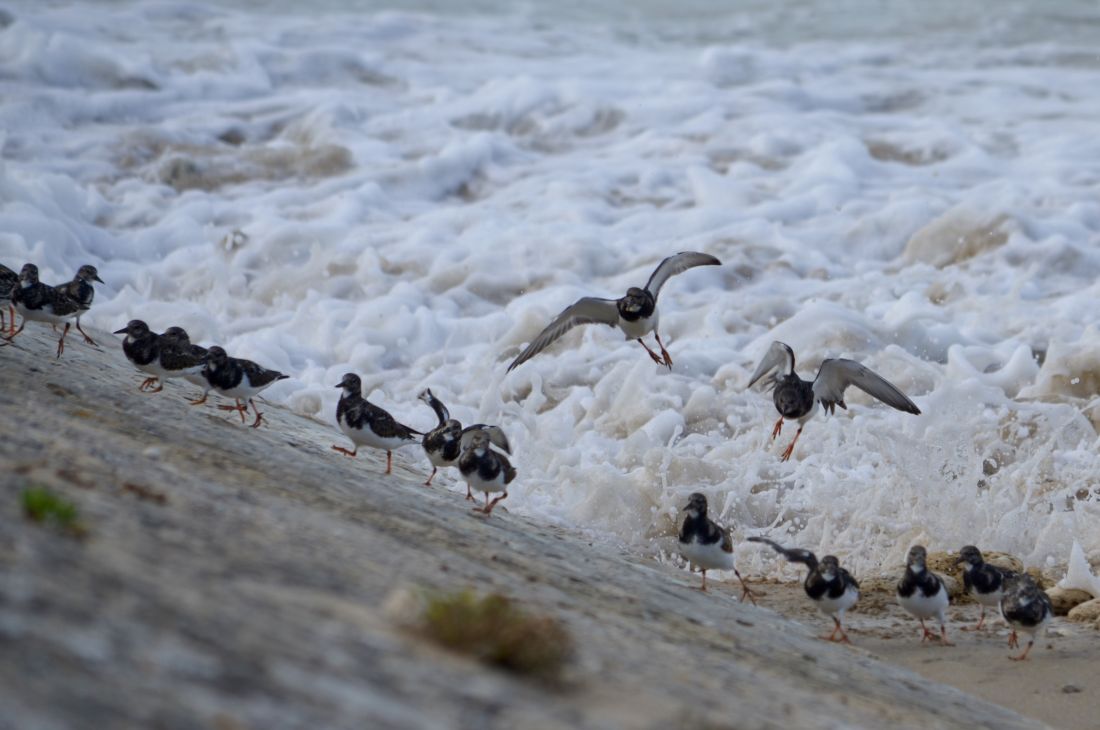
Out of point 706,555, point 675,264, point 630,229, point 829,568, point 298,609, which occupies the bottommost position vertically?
point 298,609

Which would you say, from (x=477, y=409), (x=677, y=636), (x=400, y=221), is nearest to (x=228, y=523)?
(x=677, y=636)

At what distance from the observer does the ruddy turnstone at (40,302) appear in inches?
325

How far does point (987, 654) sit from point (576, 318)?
4032mm

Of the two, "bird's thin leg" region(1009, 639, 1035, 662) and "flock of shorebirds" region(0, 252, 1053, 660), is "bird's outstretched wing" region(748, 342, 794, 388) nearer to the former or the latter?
"flock of shorebirds" region(0, 252, 1053, 660)

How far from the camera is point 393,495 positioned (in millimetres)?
6688

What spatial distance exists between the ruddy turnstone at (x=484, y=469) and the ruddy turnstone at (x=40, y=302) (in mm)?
2800

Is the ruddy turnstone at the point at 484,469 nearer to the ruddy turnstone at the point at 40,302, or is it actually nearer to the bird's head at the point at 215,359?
the bird's head at the point at 215,359

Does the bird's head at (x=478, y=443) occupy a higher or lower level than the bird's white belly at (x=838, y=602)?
higher

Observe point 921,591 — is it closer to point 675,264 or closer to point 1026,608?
point 1026,608

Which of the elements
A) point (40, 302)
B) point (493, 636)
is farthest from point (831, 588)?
point (40, 302)

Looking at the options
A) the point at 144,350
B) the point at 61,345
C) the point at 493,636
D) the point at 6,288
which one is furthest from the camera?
the point at 6,288

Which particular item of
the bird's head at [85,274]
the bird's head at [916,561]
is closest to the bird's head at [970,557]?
the bird's head at [916,561]

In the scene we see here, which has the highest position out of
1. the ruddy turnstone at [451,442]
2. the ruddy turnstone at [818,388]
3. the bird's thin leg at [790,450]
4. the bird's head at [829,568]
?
the ruddy turnstone at [818,388]

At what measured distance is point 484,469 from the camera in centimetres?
744
